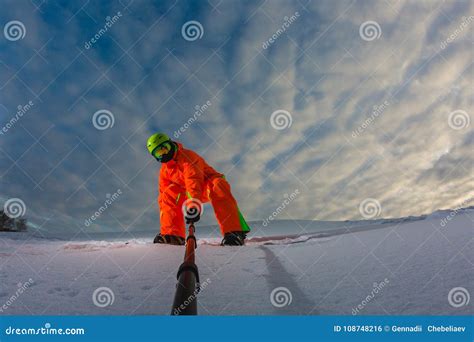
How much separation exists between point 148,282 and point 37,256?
154 cm

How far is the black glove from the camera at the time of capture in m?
3.29

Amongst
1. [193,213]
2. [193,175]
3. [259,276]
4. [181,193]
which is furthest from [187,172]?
[259,276]

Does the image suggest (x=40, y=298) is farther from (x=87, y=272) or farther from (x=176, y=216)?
(x=176, y=216)

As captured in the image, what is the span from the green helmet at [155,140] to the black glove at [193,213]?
137 cm

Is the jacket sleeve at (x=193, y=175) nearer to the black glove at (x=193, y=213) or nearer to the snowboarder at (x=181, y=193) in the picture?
the snowboarder at (x=181, y=193)

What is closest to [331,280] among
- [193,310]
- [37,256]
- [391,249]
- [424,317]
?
[424,317]

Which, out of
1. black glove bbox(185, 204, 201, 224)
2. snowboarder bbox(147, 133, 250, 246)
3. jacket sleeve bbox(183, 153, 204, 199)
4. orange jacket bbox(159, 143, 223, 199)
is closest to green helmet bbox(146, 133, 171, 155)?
snowboarder bbox(147, 133, 250, 246)

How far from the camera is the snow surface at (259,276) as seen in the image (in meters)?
2.20

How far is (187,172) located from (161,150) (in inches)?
21.8

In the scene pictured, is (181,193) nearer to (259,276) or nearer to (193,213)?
(193,213)

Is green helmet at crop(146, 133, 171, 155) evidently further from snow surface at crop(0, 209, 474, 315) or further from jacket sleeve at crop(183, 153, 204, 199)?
snow surface at crop(0, 209, 474, 315)

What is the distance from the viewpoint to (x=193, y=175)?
Answer: 4133mm

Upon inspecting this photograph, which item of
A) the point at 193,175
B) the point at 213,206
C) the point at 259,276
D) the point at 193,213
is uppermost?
the point at 193,175

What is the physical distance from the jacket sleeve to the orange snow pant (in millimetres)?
330
